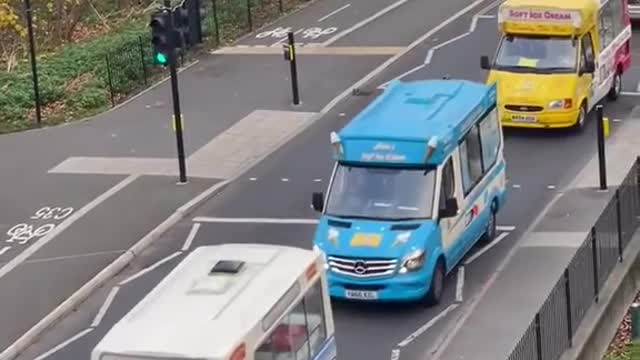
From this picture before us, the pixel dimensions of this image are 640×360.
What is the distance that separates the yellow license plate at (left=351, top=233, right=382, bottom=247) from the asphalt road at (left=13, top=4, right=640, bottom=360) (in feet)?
3.47

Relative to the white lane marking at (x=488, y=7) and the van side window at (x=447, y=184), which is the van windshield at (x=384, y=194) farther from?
the white lane marking at (x=488, y=7)

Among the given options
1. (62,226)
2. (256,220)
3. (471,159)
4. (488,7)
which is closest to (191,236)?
(256,220)

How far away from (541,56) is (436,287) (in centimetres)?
950

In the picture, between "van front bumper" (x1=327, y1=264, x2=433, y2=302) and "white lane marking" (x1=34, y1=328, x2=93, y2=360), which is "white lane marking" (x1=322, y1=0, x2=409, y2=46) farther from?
"van front bumper" (x1=327, y1=264, x2=433, y2=302)

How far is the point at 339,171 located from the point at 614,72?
438 inches

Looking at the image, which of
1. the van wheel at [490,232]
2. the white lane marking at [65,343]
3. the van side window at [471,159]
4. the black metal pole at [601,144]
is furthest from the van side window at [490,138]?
the white lane marking at [65,343]

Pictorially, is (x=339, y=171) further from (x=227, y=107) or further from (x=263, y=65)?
(x=263, y=65)

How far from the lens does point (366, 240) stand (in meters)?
21.8

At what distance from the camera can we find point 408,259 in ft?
70.6

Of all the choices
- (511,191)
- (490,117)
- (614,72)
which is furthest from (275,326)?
(614,72)

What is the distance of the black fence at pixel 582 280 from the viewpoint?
726 inches

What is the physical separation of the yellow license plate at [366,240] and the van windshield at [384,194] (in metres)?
0.42

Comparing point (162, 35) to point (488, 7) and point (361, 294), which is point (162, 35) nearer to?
point (361, 294)

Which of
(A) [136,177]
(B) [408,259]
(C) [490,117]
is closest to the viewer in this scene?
(B) [408,259]
